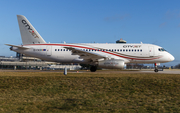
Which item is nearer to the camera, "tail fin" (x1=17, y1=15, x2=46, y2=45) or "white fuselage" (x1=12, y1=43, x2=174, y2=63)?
"white fuselage" (x1=12, y1=43, x2=174, y2=63)

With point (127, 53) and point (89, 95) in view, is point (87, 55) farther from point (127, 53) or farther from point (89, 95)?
point (89, 95)

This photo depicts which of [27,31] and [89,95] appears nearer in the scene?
[89,95]

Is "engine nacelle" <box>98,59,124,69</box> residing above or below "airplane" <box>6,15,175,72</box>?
below

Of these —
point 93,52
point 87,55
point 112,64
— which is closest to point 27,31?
point 87,55

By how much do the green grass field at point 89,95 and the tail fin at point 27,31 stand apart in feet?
51.4

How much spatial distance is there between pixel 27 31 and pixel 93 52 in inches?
448

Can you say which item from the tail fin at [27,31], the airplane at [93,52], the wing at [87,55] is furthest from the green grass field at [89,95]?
the tail fin at [27,31]

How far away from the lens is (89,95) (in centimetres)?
908

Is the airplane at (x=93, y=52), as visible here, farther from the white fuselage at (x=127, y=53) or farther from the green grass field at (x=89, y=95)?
the green grass field at (x=89, y=95)

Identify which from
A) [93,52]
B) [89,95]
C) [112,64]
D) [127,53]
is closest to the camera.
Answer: [89,95]

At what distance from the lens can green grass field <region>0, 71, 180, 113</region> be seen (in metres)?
6.59

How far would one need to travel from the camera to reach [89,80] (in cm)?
1267

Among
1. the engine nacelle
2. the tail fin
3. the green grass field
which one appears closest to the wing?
the engine nacelle

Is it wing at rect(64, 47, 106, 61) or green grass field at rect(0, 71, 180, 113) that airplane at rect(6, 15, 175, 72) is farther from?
green grass field at rect(0, 71, 180, 113)
